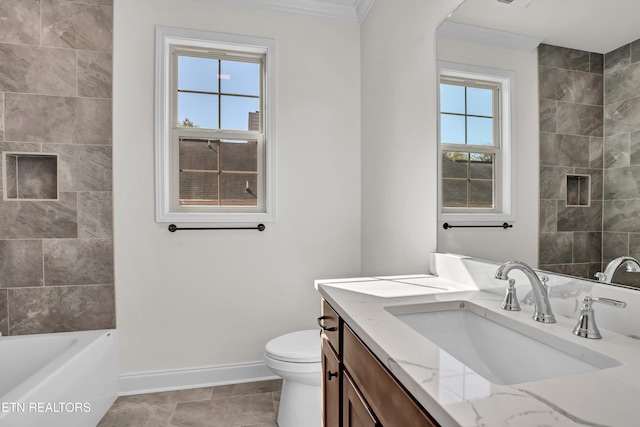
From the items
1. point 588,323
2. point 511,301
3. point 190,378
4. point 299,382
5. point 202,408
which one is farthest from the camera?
point 190,378

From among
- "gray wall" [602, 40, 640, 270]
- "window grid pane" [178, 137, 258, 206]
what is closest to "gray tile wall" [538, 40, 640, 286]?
"gray wall" [602, 40, 640, 270]

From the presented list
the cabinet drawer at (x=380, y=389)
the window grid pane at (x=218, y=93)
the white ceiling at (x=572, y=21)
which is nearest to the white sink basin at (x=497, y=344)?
the cabinet drawer at (x=380, y=389)

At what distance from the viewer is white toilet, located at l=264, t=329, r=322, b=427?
5.42ft

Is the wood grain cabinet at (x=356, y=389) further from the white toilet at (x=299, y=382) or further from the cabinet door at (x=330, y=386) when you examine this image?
the white toilet at (x=299, y=382)

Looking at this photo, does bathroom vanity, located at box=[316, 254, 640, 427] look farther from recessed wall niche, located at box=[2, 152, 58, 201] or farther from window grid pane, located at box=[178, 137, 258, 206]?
recessed wall niche, located at box=[2, 152, 58, 201]

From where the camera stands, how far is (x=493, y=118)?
124 centimetres

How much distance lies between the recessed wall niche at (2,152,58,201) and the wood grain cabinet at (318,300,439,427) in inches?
79.7

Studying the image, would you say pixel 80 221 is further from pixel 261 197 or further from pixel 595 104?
pixel 595 104

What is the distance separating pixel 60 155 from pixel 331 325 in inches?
80.8

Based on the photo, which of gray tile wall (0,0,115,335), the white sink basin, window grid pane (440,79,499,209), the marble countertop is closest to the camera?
the marble countertop

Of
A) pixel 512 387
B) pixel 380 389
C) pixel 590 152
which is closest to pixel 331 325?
pixel 380 389

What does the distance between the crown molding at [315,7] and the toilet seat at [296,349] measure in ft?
7.20

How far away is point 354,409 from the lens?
99cm

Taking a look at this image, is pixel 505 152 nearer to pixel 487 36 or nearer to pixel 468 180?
pixel 468 180
